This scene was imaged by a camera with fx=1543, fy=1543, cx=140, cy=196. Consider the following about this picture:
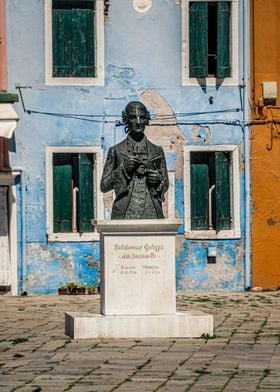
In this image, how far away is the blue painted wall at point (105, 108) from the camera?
3075 cm

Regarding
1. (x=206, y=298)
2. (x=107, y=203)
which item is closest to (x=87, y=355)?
(x=206, y=298)

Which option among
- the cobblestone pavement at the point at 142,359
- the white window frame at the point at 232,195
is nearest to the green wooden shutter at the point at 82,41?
the white window frame at the point at 232,195

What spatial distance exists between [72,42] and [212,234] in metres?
4.77

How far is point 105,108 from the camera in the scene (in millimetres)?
31109

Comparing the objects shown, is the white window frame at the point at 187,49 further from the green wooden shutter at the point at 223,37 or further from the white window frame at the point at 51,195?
the white window frame at the point at 51,195

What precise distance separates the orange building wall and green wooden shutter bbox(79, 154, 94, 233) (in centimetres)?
331

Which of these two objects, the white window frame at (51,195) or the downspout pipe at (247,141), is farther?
the downspout pipe at (247,141)

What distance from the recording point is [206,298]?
28594mm

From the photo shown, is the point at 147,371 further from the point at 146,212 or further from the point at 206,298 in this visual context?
the point at 206,298

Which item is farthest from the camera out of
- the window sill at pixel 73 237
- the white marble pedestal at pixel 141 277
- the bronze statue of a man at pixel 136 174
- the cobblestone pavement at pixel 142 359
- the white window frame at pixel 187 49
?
the white window frame at pixel 187 49

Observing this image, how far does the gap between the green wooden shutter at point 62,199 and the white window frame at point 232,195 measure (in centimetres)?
236

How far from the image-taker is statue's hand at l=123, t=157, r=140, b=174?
20.0 metres

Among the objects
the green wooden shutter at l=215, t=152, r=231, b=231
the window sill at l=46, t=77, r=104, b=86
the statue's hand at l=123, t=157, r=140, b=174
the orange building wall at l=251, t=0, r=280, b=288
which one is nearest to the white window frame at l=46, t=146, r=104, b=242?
the window sill at l=46, t=77, r=104, b=86

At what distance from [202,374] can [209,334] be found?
149 inches
